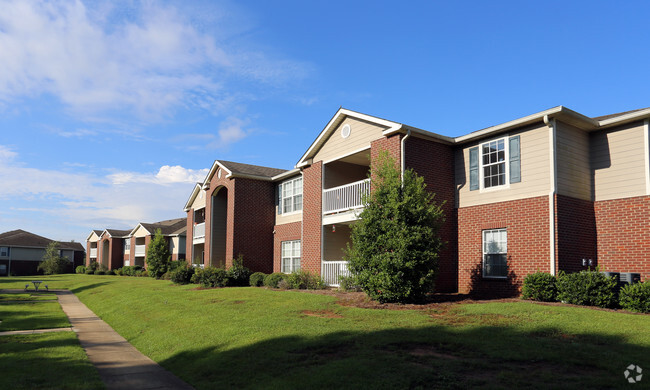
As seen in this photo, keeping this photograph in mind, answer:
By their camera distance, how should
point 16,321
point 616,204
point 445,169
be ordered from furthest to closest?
point 445,169 → point 16,321 → point 616,204

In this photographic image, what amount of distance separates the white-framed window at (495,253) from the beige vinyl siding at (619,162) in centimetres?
324

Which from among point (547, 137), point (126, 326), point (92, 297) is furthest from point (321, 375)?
point (92, 297)

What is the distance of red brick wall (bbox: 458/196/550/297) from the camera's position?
14.8 metres

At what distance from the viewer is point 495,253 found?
1616cm

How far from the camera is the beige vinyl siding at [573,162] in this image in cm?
1491

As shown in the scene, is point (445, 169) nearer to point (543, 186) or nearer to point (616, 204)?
point (543, 186)

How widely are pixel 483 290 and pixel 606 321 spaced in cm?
610

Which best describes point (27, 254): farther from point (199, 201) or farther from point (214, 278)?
point (214, 278)

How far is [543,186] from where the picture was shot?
49.0ft

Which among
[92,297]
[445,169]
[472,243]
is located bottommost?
[92,297]

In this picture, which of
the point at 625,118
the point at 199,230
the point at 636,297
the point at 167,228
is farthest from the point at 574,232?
the point at 167,228

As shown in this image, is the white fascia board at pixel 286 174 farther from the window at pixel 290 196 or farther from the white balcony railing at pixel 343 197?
the white balcony railing at pixel 343 197

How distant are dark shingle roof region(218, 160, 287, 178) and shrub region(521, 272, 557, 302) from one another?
16.8 m

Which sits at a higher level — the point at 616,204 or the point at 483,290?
the point at 616,204
